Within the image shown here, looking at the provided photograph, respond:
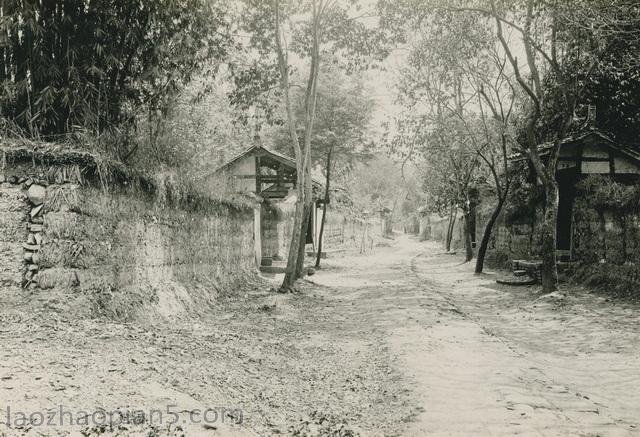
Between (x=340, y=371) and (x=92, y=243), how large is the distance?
3.60 m

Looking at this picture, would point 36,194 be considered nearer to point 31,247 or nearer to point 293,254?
point 31,247

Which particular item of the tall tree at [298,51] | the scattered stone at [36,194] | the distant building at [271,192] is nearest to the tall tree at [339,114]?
the distant building at [271,192]

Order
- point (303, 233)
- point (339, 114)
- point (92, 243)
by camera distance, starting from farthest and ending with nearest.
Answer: point (339, 114) → point (303, 233) → point (92, 243)

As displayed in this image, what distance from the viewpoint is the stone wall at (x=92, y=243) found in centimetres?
581

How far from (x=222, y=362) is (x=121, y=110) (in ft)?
14.8

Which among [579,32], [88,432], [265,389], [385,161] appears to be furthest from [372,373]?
[385,161]

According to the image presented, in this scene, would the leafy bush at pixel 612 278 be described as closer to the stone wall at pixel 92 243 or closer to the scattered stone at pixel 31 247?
the stone wall at pixel 92 243

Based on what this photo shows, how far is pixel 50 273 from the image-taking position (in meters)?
5.85

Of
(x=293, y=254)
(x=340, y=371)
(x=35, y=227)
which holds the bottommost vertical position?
(x=340, y=371)

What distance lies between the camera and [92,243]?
6.36 m

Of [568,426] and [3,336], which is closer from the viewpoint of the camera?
[568,426]

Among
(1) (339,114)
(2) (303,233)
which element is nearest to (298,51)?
(2) (303,233)

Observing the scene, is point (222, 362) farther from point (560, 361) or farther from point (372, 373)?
point (560, 361)

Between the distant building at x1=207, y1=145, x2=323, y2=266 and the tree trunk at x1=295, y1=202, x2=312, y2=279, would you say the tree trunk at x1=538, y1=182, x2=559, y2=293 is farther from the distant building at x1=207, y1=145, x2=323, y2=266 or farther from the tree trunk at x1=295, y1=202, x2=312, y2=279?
the distant building at x1=207, y1=145, x2=323, y2=266
